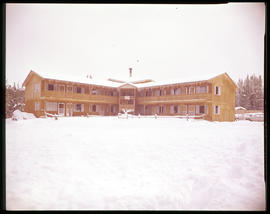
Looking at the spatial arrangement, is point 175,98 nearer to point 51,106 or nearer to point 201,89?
point 201,89

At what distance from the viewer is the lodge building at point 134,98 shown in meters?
12.9

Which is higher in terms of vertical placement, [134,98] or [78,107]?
[134,98]

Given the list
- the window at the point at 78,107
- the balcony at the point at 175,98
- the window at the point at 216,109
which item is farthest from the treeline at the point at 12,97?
the window at the point at 216,109

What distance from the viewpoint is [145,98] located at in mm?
19125

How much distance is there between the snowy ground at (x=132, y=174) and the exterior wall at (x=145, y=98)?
19.6 ft

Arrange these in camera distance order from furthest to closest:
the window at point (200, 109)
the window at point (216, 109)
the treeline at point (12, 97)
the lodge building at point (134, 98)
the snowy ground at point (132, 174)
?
the window at point (200, 109), the window at point (216, 109), the lodge building at point (134, 98), the treeline at point (12, 97), the snowy ground at point (132, 174)

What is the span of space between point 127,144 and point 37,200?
10.4ft

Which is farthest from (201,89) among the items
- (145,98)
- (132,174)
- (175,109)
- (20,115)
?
(20,115)

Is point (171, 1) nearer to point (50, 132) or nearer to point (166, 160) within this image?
point (166, 160)

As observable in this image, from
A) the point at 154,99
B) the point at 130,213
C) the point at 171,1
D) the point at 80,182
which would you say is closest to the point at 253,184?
the point at 130,213

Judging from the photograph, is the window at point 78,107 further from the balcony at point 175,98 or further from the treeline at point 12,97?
the treeline at point 12,97

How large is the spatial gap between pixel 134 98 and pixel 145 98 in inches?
51.1

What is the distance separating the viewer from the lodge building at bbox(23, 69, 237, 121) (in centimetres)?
1289

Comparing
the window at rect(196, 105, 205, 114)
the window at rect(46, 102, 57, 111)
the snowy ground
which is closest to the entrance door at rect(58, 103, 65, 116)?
the window at rect(46, 102, 57, 111)
